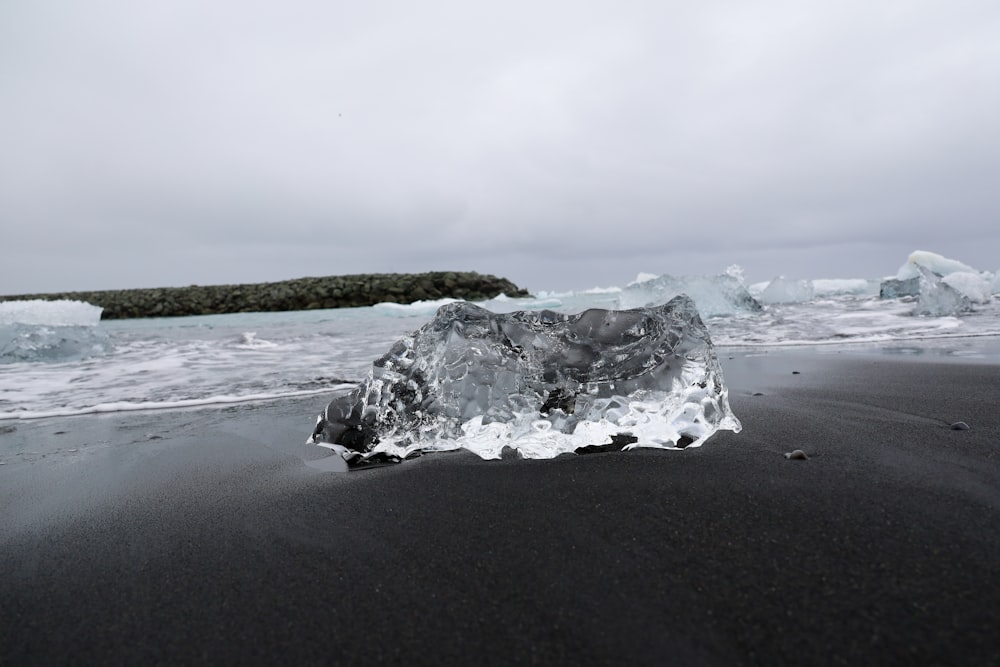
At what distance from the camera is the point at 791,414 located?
225 cm

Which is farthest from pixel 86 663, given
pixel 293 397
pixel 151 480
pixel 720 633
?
pixel 293 397

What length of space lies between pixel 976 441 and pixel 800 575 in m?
1.26

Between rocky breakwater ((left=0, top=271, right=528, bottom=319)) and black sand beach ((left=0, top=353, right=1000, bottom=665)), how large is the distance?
28.1 metres

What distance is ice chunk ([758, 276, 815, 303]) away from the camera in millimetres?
14578

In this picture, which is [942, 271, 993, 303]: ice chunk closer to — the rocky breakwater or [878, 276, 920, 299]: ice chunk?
[878, 276, 920, 299]: ice chunk

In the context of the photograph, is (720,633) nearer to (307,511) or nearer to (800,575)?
(800,575)

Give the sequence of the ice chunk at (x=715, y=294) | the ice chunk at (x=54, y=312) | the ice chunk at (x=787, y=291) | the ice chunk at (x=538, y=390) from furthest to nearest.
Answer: the ice chunk at (x=787, y=291)
the ice chunk at (x=715, y=294)
the ice chunk at (x=54, y=312)
the ice chunk at (x=538, y=390)

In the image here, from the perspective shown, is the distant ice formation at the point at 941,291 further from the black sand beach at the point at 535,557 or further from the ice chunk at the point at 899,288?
the black sand beach at the point at 535,557

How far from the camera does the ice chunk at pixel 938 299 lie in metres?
7.75

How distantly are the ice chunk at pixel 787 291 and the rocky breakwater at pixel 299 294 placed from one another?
1715 centimetres

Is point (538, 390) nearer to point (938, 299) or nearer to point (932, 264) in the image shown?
point (938, 299)

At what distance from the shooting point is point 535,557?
1083 mm

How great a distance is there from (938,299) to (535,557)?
9355 millimetres

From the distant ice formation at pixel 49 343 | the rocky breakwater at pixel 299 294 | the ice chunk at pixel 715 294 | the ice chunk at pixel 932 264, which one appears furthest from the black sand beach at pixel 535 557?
the rocky breakwater at pixel 299 294
